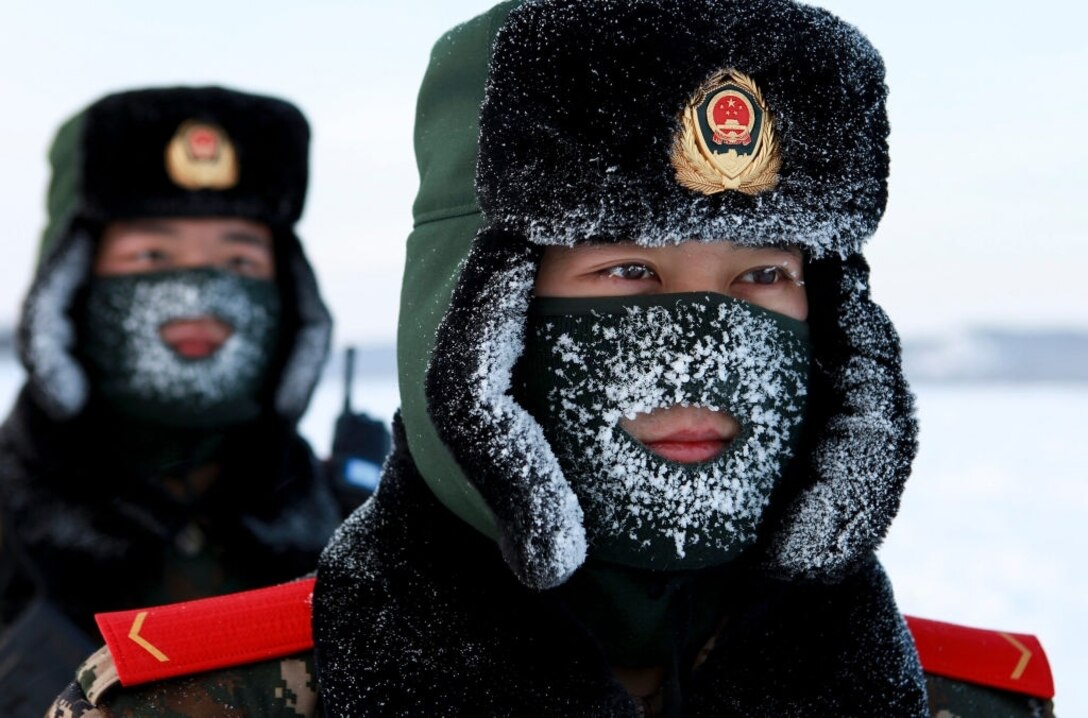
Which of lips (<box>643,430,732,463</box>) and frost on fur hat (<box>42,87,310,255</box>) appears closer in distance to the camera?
lips (<box>643,430,732,463</box>)

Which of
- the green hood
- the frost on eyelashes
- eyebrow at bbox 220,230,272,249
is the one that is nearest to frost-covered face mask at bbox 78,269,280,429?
the frost on eyelashes

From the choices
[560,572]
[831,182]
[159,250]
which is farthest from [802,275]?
[159,250]

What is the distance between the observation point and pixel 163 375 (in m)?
2.91

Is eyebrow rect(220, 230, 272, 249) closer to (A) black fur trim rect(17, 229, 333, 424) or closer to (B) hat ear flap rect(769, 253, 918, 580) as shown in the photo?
(A) black fur trim rect(17, 229, 333, 424)

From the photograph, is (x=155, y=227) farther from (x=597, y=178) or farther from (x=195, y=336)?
(x=597, y=178)

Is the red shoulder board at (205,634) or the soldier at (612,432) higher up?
the soldier at (612,432)

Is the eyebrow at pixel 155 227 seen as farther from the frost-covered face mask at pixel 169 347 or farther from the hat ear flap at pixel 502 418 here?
the hat ear flap at pixel 502 418

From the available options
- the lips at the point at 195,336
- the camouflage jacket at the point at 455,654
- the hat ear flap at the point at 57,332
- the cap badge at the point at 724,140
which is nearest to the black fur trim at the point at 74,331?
the hat ear flap at the point at 57,332

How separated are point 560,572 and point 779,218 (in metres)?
0.48

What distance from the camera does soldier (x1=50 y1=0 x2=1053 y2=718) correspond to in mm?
1337

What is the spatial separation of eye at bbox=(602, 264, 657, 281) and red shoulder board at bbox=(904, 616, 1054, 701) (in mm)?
641

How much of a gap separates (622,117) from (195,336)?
1.85 meters

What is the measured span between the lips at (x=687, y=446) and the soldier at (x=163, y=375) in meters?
1.72

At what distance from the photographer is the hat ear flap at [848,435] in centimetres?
147
